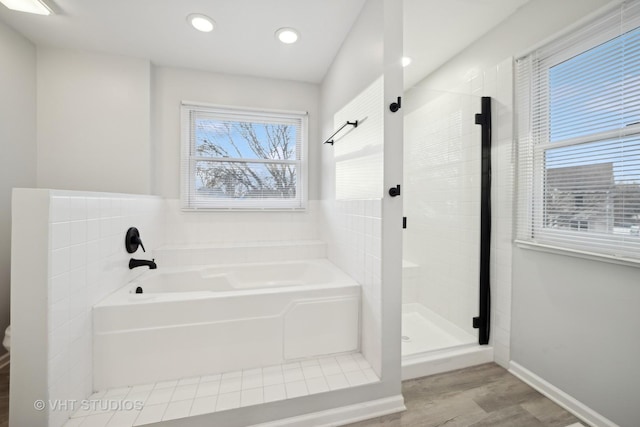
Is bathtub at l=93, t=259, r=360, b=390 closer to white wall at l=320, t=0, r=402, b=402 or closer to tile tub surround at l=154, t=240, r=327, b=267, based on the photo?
white wall at l=320, t=0, r=402, b=402

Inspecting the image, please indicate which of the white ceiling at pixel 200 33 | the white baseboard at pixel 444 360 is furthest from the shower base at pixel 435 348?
the white ceiling at pixel 200 33

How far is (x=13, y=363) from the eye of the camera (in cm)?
119

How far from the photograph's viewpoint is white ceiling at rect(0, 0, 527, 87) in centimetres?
182

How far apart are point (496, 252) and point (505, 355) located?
0.75 meters

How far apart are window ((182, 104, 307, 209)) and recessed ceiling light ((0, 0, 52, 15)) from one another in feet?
3.46

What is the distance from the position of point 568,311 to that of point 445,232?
1008mm

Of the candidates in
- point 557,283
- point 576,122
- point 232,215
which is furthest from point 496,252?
point 232,215

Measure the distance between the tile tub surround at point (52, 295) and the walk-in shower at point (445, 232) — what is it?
1.94m

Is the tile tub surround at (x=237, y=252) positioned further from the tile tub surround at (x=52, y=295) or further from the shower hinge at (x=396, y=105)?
the shower hinge at (x=396, y=105)

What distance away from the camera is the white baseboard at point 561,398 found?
1.41m

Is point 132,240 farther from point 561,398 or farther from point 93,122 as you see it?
point 561,398

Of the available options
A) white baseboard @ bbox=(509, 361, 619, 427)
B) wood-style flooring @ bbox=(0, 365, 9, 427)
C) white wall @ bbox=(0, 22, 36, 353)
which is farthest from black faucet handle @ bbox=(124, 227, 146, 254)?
white baseboard @ bbox=(509, 361, 619, 427)

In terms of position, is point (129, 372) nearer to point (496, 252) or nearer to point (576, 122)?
point (496, 252)

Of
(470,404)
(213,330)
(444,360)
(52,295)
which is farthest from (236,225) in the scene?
(470,404)
